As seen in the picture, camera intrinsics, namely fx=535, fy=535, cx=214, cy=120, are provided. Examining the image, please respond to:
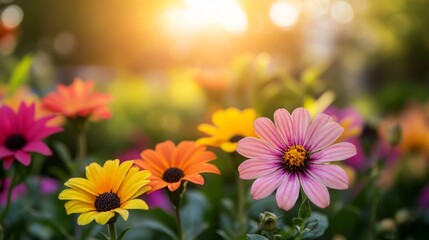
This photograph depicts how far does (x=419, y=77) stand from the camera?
8.43 meters

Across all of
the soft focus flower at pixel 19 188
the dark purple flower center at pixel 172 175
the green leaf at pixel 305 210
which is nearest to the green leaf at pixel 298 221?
the green leaf at pixel 305 210

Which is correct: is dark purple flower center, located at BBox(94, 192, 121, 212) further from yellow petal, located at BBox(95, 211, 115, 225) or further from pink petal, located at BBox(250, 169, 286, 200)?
pink petal, located at BBox(250, 169, 286, 200)

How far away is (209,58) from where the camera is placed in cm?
641

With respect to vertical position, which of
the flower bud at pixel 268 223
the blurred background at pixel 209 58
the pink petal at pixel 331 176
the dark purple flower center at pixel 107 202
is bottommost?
the dark purple flower center at pixel 107 202

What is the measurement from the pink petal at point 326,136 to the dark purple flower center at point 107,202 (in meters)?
0.22

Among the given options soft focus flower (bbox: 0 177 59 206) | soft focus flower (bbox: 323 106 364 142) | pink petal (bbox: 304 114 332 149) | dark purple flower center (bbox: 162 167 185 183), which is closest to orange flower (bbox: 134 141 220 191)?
dark purple flower center (bbox: 162 167 185 183)

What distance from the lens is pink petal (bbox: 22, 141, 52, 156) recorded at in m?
0.69

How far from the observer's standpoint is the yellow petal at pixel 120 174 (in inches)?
22.5

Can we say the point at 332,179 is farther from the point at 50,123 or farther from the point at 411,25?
the point at 411,25

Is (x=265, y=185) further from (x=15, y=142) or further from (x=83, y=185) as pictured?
(x=15, y=142)

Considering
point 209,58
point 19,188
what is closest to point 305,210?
point 19,188

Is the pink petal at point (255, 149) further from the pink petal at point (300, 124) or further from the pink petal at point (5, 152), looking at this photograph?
the pink petal at point (5, 152)

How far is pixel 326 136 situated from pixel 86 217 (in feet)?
0.86

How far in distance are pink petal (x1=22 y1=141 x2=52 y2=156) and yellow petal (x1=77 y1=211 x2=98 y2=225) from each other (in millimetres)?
176
